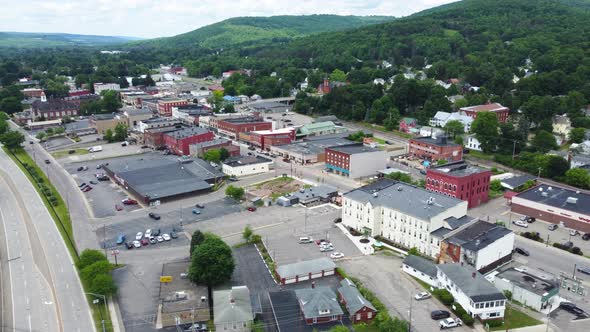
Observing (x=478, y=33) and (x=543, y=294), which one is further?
(x=478, y=33)

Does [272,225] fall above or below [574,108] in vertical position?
below

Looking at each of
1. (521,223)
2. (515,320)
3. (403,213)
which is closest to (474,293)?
(515,320)

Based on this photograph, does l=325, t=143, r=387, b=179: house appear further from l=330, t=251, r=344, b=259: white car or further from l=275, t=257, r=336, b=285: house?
l=275, t=257, r=336, b=285: house

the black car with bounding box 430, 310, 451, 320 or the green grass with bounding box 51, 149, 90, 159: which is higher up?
the green grass with bounding box 51, 149, 90, 159

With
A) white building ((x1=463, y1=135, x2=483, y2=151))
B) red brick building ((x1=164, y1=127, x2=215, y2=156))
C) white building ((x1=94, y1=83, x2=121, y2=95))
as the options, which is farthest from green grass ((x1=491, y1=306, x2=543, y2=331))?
white building ((x1=94, y1=83, x2=121, y2=95))

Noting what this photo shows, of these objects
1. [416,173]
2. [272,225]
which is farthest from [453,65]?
[272,225]

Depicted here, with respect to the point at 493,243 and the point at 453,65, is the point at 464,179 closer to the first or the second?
the point at 493,243
